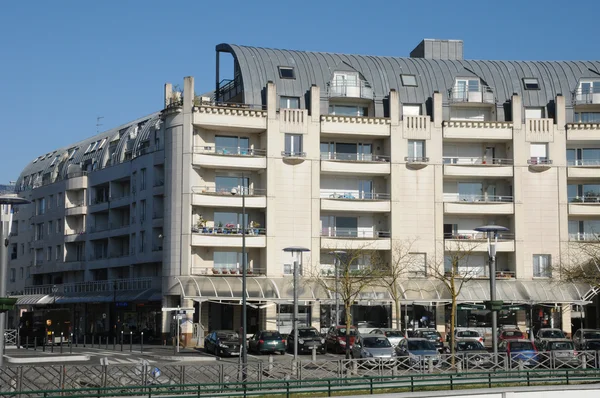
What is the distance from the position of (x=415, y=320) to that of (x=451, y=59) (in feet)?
75.8

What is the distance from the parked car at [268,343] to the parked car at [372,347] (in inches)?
347

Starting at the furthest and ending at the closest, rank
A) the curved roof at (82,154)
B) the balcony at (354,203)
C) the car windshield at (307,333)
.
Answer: the curved roof at (82,154) < the balcony at (354,203) < the car windshield at (307,333)

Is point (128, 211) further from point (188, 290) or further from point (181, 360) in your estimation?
point (181, 360)

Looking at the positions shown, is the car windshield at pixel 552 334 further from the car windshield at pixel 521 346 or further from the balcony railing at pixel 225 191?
the balcony railing at pixel 225 191

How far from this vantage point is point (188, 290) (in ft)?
221

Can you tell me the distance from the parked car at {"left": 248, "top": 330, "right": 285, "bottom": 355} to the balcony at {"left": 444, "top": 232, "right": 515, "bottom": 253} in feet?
68.0

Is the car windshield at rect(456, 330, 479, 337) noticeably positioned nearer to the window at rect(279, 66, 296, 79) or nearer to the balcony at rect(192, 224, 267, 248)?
the balcony at rect(192, 224, 267, 248)

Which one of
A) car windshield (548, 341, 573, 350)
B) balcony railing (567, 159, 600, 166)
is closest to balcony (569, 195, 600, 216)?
balcony railing (567, 159, 600, 166)

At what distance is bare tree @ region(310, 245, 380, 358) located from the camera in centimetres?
6631

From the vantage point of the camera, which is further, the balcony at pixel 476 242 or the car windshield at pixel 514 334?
the balcony at pixel 476 242

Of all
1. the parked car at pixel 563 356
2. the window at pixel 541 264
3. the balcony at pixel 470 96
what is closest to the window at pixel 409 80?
the balcony at pixel 470 96

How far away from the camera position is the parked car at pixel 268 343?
2228 inches

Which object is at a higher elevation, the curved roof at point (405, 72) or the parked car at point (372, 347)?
the curved roof at point (405, 72)

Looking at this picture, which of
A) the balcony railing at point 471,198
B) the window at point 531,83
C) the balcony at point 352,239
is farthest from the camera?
the window at point 531,83
